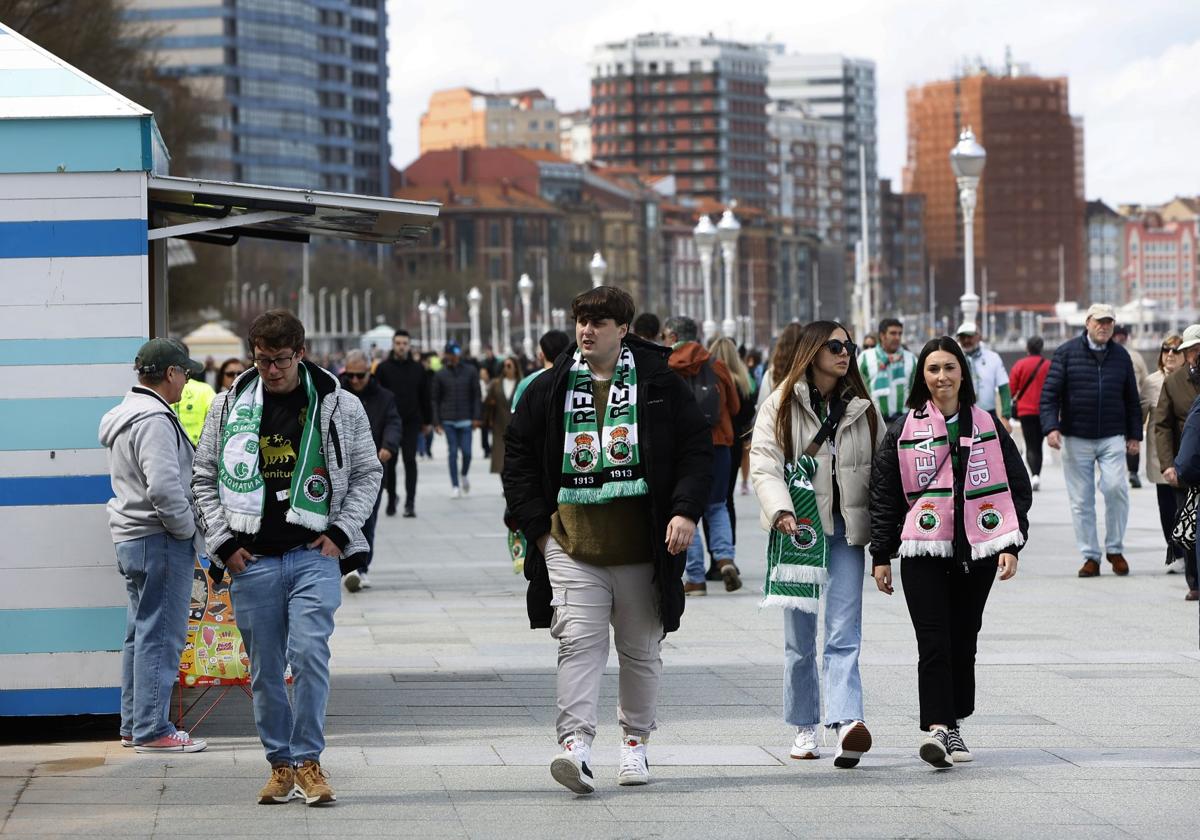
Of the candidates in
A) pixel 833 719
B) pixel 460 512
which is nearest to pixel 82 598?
pixel 833 719

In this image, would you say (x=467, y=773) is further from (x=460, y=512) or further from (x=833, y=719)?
(x=460, y=512)

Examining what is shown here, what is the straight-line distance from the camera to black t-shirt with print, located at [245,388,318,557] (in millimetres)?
7604

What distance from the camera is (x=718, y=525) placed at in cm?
1539

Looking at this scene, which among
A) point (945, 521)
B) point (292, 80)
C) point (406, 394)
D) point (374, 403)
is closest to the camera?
point (945, 521)

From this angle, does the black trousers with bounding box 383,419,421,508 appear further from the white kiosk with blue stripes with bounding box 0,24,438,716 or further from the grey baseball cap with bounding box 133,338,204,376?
Answer: the grey baseball cap with bounding box 133,338,204,376

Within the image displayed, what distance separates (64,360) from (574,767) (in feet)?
9.58

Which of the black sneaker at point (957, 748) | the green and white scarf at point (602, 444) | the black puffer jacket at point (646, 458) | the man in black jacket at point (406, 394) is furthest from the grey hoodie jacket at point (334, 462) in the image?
the man in black jacket at point (406, 394)

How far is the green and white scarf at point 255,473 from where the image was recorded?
7.58 m

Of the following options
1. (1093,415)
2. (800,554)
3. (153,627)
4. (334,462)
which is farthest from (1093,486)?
(334,462)

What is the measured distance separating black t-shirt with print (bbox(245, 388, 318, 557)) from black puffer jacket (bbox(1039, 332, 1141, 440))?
9031 millimetres

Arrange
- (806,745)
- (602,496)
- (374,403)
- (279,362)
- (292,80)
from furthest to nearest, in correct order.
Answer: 1. (292,80)
2. (374,403)
3. (806,745)
4. (602,496)
5. (279,362)

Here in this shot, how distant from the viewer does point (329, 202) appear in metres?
9.56

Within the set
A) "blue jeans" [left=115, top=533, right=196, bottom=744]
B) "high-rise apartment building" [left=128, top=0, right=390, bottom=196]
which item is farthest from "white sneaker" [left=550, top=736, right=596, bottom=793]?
"high-rise apartment building" [left=128, top=0, right=390, bottom=196]

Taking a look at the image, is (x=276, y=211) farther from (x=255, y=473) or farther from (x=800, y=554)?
(x=800, y=554)
